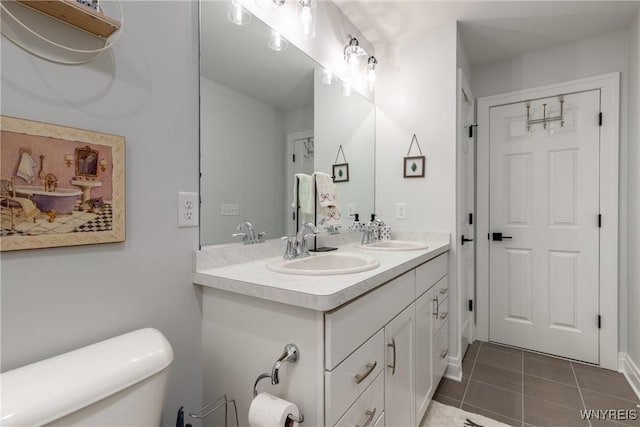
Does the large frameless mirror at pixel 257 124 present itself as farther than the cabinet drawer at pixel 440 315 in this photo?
No

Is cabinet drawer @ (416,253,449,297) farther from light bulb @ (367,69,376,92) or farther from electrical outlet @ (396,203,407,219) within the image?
light bulb @ (367,69,376,92)

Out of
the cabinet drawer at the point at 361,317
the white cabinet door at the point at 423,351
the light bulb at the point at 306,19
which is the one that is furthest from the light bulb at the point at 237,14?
the white cabinet door at the point at 423,351

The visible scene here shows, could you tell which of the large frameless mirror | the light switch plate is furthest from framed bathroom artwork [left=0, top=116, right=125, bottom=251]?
the light switch plate

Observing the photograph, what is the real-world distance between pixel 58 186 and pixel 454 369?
2.34 metres

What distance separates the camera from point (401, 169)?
2312 mm

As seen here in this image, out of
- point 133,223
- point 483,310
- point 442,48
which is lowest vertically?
point 483,310

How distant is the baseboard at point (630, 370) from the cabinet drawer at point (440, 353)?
3.72ft

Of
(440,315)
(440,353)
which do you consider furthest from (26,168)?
(440,353)

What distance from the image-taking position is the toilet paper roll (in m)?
0.81

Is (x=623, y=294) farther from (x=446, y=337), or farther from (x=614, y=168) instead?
(x=446, y=337)

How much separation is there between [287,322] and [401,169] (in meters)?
1.71

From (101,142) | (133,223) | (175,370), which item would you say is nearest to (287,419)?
(175,370)

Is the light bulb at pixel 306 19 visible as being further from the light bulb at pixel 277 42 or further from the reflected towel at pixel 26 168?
the reflected towel at pixel 26 168

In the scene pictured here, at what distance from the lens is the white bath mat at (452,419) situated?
1616mm
